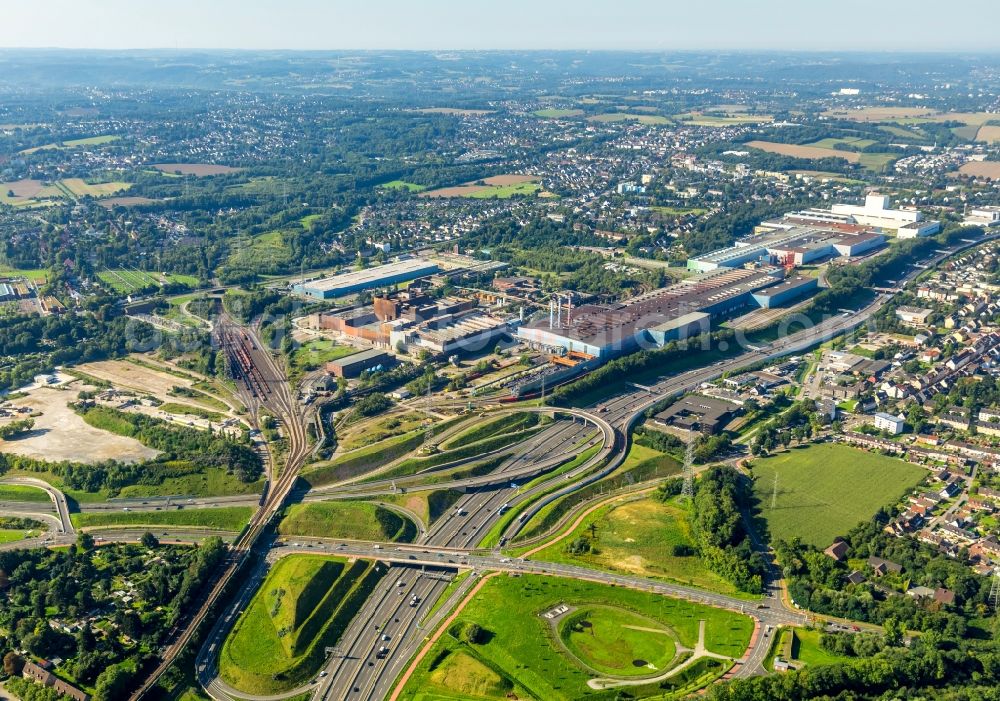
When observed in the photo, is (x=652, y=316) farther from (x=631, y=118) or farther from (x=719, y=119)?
(x=631, y=118)

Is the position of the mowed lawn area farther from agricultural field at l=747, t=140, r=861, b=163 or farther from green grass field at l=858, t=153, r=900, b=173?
agricultural field at l=747, t=140, r=861, b=163

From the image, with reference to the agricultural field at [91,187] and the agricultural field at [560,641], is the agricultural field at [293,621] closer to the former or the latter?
the agricultural field at [560,641]

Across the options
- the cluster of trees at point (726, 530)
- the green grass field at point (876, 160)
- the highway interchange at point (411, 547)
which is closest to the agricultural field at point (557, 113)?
the green grass field at point (876, 160)

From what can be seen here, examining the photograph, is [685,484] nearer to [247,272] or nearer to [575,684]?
[575,684]

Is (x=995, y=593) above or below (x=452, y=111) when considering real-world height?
below

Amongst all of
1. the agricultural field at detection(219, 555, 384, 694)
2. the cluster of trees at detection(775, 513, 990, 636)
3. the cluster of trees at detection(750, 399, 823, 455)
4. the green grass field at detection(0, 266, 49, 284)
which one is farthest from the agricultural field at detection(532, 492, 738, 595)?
the green grass field at detection(0, 266, 49, 284)

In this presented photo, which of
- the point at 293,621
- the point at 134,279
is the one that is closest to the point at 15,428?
the point at 293,621

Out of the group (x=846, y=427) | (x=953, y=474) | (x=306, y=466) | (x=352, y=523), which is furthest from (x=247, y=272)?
(x=953, y=474)
